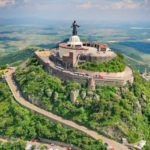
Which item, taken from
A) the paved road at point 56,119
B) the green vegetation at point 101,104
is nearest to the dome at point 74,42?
the green vegetation at point 101,104

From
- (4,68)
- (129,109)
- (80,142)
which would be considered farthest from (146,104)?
(4,68)

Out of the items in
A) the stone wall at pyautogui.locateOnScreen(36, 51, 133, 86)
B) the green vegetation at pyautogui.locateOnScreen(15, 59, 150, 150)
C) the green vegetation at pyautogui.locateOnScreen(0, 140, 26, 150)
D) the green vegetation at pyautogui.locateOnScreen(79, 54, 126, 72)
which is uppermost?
the green vegetation at pyautogui.locateOnScreen(79, 54, 126, 72)

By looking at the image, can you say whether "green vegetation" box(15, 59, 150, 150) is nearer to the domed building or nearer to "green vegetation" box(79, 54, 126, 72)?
the domed building

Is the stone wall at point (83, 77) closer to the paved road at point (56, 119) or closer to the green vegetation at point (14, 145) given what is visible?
the paved road at point (56, 119)

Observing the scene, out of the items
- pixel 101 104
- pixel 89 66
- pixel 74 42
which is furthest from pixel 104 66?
pixel 74 42

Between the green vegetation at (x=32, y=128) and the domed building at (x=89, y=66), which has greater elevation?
the domed building at (x=89, y=66)

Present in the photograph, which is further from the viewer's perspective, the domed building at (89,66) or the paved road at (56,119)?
the domed building at (89,66)

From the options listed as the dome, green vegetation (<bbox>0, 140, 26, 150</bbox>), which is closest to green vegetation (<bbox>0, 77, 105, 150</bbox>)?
green vegetation (<bbox>0, 140, 26, 150</bbox>)
